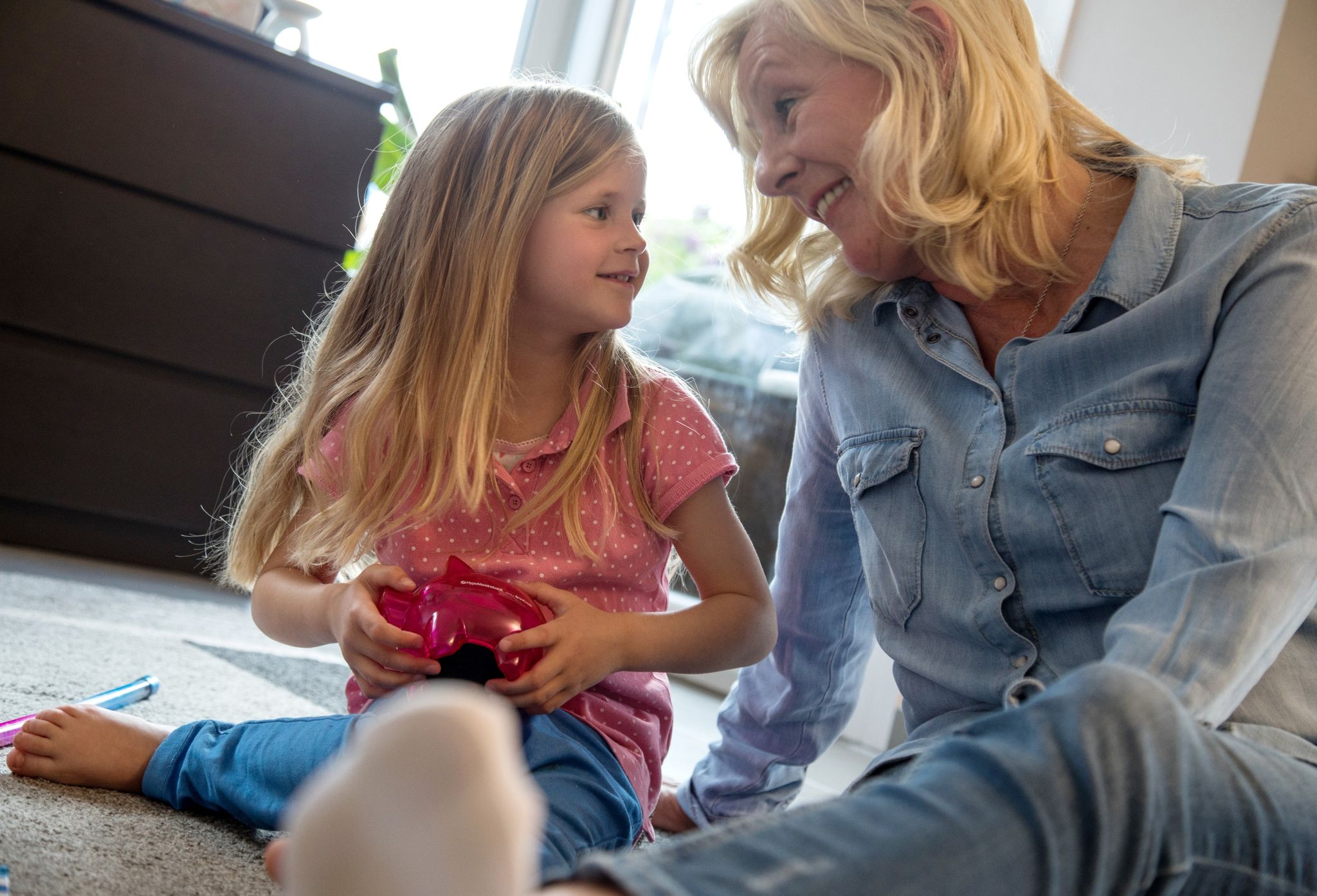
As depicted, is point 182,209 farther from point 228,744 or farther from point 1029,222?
point 1029,222

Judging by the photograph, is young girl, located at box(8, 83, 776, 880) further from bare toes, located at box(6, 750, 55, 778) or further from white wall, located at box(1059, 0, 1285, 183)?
white wall, located at box(1059, 0, 1285, 183)

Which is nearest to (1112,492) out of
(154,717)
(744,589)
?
(744,589)

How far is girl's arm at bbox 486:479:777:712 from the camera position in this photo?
0.88 metres

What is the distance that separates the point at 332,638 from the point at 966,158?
0.69m

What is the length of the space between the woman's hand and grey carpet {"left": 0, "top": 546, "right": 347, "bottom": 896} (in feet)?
1.36

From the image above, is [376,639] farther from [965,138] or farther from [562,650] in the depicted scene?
[965,138]

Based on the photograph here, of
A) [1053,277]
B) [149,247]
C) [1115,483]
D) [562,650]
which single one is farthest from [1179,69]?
[149,247]

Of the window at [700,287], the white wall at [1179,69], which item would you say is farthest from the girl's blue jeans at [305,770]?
the window at [700,287]

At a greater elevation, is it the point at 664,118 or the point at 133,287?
the point at 664,118

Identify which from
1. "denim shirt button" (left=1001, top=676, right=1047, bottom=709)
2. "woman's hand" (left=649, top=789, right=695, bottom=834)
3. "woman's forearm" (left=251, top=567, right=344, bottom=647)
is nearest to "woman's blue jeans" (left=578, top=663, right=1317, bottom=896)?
"denim shirt button" (left=1001, top=676, right=1047, bottom=709)

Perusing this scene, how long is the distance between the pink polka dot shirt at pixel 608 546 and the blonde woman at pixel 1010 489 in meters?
0.15

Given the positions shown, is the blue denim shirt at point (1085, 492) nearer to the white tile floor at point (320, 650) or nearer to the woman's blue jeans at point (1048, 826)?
the woman's blue jeans at point (1048, 826)

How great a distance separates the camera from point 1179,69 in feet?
4.60

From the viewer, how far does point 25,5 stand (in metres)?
1.73
